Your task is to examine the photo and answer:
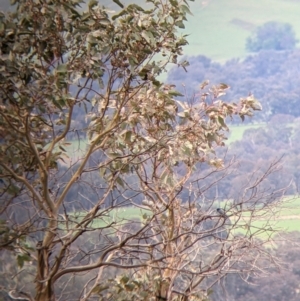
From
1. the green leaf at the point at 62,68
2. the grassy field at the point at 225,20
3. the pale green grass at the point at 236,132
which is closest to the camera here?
the green leaf at the point at 62,68

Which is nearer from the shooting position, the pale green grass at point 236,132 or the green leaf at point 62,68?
the green leaf at point 62,68

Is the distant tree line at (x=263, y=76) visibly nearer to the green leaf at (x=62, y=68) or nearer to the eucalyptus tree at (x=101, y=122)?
the eucalyptus tree at (x=101, y=122)

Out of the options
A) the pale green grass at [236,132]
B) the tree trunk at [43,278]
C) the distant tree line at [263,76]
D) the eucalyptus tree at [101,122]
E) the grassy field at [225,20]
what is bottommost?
the tree trunk at [43,278]

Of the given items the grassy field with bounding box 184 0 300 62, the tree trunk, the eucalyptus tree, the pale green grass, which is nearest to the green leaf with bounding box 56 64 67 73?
the eucalyptus tree

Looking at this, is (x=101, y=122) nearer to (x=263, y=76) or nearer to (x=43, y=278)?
(x=43, y=278)

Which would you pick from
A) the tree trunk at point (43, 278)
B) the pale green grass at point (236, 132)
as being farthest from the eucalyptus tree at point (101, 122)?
the pale green grass at point (236, 132)

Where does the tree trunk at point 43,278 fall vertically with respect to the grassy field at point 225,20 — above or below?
below

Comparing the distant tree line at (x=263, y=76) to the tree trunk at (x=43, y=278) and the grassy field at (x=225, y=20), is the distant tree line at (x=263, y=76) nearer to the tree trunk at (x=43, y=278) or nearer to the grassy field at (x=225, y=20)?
the grassy field at (x=225, y=20)

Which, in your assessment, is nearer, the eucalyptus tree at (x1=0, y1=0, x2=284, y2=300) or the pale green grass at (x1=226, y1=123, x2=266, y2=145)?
the eucalyptus tree at (x1=0, y1=0, x2=284, y2=300)

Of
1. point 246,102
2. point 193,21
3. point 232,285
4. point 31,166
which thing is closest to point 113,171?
point 31,166

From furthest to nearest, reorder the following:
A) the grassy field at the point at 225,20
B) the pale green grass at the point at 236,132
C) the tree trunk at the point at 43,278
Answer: the grassy field at the point at 225,20, the pale green grass at the point at 236,132, the tree trunk at the point at 43,278

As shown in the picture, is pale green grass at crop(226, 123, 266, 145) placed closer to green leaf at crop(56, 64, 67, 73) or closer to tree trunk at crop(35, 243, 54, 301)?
tree trunk at crop(35, 243, 54, 301)

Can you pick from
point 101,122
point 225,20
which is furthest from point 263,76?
point 101,122

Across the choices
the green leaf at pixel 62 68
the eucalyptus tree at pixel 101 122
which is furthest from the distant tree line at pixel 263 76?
the green leaf at pixel 62 68
